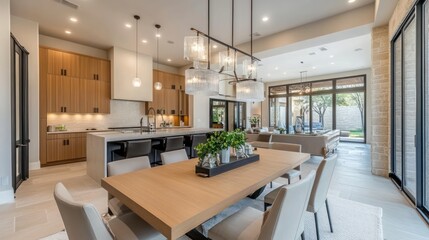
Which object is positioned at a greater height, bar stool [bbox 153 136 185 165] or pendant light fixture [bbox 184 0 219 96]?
pendant light fixture [bbox 184 0 219 96]

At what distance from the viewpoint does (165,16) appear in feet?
14.0

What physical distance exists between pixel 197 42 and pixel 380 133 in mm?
4173

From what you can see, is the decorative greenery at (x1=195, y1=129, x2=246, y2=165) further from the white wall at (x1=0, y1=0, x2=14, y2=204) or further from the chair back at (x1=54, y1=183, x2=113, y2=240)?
the white wall at (x1=0, y1=0, x2=14, y2=204)

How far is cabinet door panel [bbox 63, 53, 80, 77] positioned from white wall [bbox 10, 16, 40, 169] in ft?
2.38

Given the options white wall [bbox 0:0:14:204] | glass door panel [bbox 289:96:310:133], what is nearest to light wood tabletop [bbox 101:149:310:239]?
white wall [bbox 0:0:14:204]

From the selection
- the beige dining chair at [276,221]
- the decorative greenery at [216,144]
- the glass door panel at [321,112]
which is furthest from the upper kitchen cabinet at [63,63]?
the glass door panel at [321,112]

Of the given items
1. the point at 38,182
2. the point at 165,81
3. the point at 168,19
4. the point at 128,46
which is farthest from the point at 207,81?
the point at 165,81

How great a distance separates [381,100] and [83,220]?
5222 mm

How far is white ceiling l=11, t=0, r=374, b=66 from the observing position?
12.4ft

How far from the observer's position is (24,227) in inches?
90.4

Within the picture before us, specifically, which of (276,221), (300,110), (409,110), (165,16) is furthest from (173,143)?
(300,110)

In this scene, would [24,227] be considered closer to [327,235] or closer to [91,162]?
[91,162]

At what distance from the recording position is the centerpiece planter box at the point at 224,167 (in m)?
1.77

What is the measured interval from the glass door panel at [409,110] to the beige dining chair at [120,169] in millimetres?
3895
